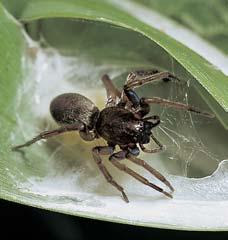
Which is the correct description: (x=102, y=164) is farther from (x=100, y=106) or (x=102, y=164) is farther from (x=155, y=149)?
(x=100, y=106)

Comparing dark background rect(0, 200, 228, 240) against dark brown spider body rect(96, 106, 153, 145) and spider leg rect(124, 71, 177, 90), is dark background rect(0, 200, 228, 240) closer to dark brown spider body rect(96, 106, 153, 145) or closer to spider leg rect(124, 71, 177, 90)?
dark brown spider body rect(96, 106, 153, 145)

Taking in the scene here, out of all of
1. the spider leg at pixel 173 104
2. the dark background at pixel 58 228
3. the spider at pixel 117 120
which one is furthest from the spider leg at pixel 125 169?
the dark background at pixel 58 228

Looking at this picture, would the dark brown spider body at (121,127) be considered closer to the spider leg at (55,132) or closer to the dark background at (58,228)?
the spider leg at (55,132)

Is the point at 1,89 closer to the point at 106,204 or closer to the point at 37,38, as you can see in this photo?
the point at 37,38

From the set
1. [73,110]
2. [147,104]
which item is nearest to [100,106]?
[73,110]

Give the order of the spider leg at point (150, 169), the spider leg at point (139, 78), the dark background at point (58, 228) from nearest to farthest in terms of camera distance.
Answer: the spider leg at point (150, 169), the spider leg at point (139, 78), the dark background at point (58, 228)

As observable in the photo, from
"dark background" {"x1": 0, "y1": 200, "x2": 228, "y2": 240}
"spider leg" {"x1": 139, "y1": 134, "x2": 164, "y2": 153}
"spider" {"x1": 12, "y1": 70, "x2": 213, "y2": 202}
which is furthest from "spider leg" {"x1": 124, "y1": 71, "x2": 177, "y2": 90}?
"dark background" {"x1": 0, "y1": 200, "x2": 228, "y2": 240}

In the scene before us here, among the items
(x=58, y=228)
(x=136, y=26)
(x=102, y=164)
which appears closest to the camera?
(x=136, y=26)
